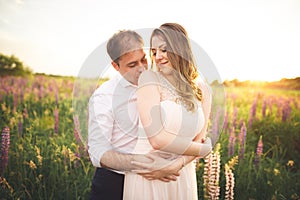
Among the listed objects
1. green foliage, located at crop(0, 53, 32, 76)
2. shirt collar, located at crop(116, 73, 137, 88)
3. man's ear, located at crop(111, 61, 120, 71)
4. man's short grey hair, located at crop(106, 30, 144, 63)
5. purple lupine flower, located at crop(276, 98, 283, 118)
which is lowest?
purple lupine flower, located at crop(276, 98, 283, 118)

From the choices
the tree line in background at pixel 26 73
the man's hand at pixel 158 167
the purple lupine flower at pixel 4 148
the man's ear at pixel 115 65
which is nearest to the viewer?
the man's hand at pixel 158 167

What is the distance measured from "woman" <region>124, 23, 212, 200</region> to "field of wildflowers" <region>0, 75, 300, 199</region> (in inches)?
19.1

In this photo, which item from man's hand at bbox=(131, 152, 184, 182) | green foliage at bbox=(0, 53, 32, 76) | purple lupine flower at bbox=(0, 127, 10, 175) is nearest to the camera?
man's hand at bbox=(131, 152, 184, 182)

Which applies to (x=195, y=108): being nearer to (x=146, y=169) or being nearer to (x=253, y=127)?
(x=146, y=169)

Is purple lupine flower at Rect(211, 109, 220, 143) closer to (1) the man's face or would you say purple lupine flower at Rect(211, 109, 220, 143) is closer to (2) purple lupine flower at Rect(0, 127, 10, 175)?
(1) the man's face

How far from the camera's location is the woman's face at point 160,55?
5.78 ft

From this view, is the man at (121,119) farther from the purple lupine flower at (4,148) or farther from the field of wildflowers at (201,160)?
the purple lupine flower at (4,148)

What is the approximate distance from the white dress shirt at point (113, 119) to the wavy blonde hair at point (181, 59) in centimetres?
26

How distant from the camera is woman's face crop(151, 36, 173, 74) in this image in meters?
1.76

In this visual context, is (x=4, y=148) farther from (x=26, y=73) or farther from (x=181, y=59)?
(x=26, y=73)

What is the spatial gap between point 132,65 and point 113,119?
312 mm

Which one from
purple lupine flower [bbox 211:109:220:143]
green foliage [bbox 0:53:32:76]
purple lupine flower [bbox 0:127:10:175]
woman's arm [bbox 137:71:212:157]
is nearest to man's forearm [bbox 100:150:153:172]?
woman's arm [bbox 137:71:212:157]


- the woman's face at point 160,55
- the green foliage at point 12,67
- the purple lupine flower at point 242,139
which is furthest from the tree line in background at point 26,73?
the woman's face at point 160,55

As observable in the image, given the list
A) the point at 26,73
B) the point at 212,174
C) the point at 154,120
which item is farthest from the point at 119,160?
the point at 26,73
